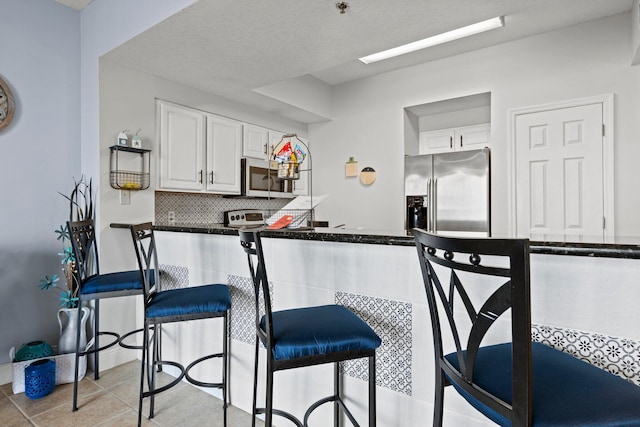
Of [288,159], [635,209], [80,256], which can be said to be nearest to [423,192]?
[635,209]

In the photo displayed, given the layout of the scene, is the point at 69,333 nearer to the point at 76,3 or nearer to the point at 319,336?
the point at 319,336

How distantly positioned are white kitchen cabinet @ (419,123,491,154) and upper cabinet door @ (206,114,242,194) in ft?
7.79

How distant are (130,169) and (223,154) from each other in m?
0.99

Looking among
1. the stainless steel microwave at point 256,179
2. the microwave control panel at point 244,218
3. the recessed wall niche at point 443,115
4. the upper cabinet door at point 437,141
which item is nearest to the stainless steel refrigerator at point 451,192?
the recessed wall niche at point 443,115

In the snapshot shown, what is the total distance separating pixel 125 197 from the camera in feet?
9.19

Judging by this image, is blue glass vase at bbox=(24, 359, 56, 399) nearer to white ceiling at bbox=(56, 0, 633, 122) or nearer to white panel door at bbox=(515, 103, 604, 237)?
white ceiling at bbox=(56, 0, 633, 122)

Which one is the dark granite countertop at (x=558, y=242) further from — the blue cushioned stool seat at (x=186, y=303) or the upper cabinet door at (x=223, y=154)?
the upper cabinet door at (x=223, y=154)

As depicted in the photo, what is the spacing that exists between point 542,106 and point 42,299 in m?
4.50

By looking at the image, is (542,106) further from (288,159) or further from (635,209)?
(288,159)

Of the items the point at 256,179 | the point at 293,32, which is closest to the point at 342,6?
the point at 293,32

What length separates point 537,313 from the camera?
1196 millimetres

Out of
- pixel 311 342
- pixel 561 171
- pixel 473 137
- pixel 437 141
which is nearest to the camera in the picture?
pixel 311 342

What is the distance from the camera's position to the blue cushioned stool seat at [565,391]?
0.72 meters

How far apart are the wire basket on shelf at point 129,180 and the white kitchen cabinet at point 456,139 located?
10.8ft
